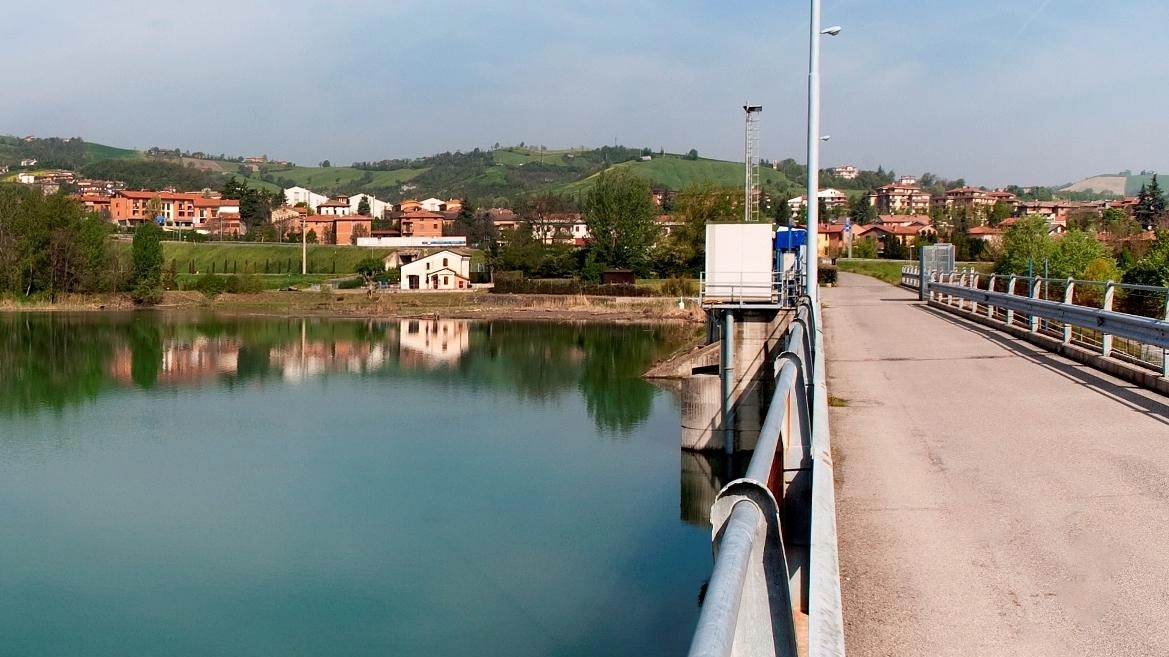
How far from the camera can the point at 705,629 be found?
233 cm

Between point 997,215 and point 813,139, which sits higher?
point 997,215

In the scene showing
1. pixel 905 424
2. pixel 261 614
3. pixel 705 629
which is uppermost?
pixel 705 629

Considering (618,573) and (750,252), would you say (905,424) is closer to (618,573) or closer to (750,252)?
(618,573)

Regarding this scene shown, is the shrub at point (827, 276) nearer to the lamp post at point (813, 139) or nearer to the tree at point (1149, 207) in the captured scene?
the lamp post at point (813, 139)

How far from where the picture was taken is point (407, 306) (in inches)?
3408

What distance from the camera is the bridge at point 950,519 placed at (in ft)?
11.9

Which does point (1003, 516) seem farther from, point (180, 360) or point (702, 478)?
point (180, 360)

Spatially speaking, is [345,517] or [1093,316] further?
[345,517]

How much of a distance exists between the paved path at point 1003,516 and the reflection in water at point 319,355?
2185 cm

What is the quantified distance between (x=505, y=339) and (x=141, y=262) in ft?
136

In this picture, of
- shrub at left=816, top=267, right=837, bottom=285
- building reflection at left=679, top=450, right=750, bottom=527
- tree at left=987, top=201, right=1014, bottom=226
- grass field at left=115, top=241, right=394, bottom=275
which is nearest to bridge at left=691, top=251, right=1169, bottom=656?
building reflection at left=679, top=450, right=750, bottom=527

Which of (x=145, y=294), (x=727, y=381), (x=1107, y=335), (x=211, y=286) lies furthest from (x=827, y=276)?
(x=145, y=294)

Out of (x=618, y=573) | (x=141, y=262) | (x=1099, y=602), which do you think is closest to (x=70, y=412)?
(x=618, y=573)

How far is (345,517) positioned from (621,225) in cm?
7747
